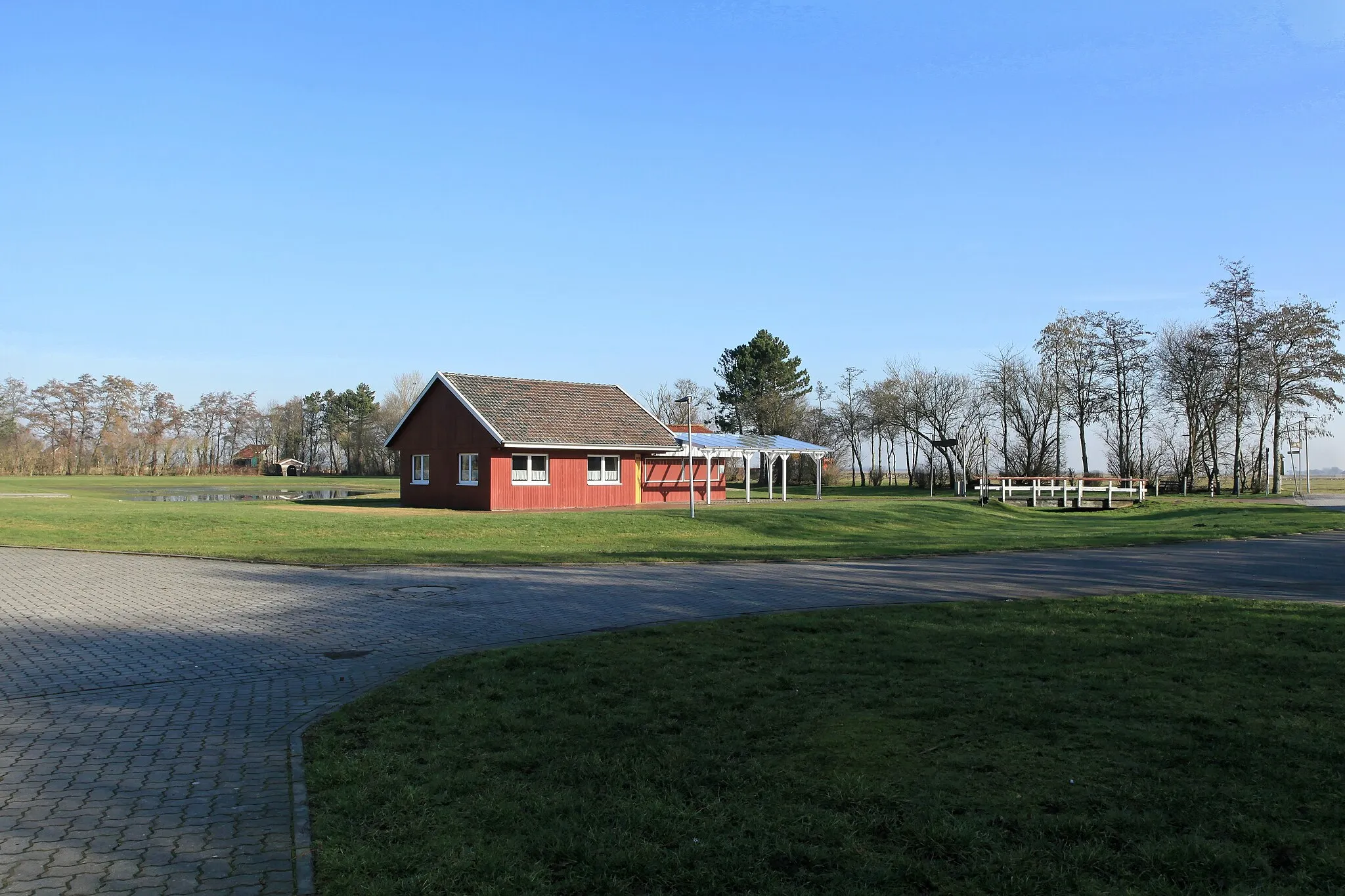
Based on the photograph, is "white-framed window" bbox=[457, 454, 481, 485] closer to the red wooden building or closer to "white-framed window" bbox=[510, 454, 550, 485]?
the red wooden building

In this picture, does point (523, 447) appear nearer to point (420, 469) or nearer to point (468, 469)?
point (468, 469)

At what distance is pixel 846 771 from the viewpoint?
5320 millimetres

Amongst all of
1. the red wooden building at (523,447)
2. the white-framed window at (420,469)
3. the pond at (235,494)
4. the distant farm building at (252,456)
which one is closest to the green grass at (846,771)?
the red wooden building at (523,447)

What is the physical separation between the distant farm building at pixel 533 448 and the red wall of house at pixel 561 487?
0.04 m

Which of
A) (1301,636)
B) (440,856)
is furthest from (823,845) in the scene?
(1301,636)

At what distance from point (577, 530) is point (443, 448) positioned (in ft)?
45.8

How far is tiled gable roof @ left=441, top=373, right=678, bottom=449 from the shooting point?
3669 centimetres

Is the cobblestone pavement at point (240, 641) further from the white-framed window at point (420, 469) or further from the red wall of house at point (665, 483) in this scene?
the red wall of house at point (665, 483)

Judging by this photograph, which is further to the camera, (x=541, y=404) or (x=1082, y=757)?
(x=541, y=404)

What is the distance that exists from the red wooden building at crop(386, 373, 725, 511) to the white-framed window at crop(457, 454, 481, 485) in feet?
0.13

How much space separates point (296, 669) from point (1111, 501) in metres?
46.4

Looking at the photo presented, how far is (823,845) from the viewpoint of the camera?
432 cm

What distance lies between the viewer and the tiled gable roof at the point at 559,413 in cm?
3669

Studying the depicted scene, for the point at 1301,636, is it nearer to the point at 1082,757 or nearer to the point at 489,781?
the point at 1082,757
